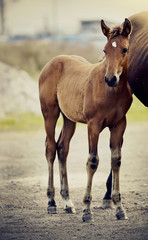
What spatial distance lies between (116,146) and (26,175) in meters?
3.43

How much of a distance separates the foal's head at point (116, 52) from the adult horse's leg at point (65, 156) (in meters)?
1.46

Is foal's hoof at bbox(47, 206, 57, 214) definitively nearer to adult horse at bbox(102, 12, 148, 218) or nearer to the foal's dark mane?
adult horse at bbox(102, 12, 148, 218)

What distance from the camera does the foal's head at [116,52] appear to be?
5.59 meters

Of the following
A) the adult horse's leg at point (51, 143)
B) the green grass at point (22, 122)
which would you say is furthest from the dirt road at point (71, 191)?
the green grass at point (22, 122)

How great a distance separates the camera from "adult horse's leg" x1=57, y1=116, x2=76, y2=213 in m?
6.73

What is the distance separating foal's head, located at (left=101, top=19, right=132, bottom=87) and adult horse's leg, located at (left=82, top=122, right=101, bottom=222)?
589 mm

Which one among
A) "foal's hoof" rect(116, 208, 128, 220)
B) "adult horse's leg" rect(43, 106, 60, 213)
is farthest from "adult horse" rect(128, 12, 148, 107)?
"foal's hoof" rect(116, 208, 128, 220)

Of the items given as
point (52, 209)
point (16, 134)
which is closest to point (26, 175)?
point (52, 209)

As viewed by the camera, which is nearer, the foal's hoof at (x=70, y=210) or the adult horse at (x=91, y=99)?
the adult horse at (x=91, y=99)

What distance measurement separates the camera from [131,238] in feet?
17.9

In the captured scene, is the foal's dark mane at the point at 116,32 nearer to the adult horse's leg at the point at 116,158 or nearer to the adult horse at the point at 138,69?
the adult horse's leg at the point at 116,158

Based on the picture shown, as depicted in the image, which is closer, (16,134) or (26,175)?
(26,175)

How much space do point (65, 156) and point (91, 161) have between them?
886 millimetres

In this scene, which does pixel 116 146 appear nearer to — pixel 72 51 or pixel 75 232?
pixel 75 232
